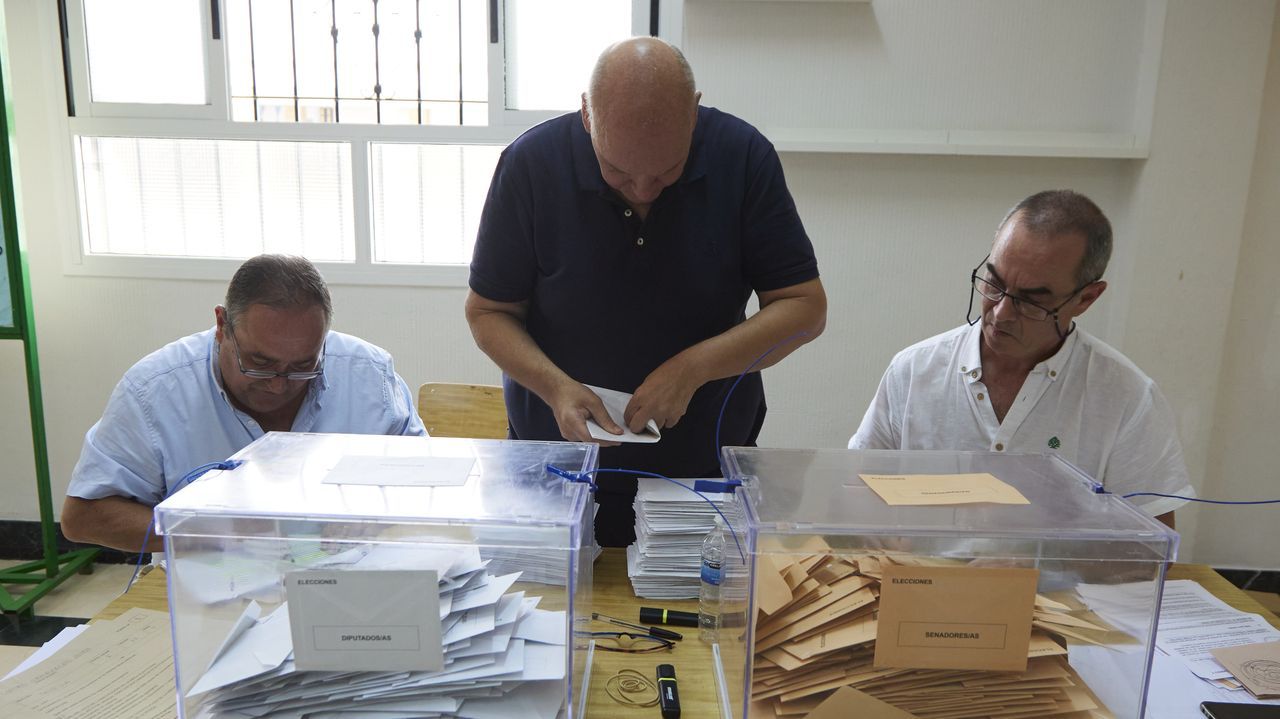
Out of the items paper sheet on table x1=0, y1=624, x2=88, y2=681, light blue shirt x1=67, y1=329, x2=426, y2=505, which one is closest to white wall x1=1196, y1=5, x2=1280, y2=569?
light blue shirt x1=67, y1=329, x2=426, y2=505

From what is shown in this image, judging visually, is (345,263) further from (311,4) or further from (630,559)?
(630,559)

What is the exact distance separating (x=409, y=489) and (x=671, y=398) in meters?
0.56

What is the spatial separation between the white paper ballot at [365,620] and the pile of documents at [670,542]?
44 cm

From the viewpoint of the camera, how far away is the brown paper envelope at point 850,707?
0.86 metres

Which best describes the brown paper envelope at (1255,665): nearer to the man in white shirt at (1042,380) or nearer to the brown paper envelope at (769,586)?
the man in white shirt at (1042,380)

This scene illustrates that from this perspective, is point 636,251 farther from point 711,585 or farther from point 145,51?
point 145,51

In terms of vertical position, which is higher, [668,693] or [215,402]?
[215,402]

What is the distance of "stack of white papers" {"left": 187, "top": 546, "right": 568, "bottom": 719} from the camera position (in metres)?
0.85

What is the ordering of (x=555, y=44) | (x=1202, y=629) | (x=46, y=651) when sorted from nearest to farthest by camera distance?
(x=46, y=651), (x=1202, y=629), (x=555, y=44)

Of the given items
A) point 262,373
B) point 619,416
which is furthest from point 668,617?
point 262,373

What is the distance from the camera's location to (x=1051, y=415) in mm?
1557

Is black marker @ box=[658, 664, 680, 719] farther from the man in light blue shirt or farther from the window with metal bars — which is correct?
the window with metal bars

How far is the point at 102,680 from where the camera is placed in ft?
3.32

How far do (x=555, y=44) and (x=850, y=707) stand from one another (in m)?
2.57
